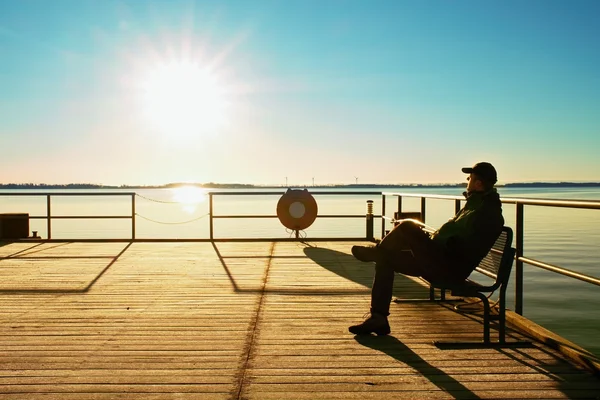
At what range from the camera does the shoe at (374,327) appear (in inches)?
143

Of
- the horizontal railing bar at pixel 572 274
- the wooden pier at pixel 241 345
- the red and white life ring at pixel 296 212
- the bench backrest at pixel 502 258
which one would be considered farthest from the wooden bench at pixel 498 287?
the red and white life ring at pixel 296 212

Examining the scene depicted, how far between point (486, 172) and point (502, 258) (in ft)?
1.83

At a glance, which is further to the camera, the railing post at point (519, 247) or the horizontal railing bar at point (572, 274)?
the railing post at point (519, 247)

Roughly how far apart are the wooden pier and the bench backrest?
18.1 inches

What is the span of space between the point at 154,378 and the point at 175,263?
4617 mm

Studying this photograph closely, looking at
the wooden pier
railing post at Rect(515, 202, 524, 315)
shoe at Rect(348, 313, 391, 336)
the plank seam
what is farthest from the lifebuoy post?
shoe at Rect(348, 313, 391, 336)

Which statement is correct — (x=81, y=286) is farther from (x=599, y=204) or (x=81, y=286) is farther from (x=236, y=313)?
(x=599, y=204)

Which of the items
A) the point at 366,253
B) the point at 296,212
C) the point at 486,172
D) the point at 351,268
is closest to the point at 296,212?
the point at 296,212

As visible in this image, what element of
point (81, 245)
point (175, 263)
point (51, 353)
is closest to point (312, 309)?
point (51, 353)

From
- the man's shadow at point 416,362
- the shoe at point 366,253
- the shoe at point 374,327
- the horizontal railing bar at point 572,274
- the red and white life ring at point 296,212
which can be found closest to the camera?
the man's shadow at point 416,362

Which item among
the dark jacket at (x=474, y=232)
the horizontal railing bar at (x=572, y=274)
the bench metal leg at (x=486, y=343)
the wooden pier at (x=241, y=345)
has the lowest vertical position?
the wooden pier at (x=241, y=345)

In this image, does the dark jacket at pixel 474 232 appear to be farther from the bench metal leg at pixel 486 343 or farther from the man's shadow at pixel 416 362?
the man's shadow at pixel 416 362

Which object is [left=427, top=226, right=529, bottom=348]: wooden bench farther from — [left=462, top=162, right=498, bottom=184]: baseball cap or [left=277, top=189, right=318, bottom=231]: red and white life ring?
[left=277, top=189, right=318, bottom=231]: red and white life ring

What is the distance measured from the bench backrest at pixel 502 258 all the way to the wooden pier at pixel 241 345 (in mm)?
461
